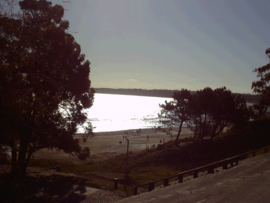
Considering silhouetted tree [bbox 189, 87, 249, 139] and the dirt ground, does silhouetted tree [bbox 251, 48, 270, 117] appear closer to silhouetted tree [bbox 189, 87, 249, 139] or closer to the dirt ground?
silhouetted tree [bbox 189, 87, 249, 139]

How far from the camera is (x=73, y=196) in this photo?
13688 mm

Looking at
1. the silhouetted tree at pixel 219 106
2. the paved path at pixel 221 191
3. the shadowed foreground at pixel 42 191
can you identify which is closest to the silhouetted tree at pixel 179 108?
the silhouetted tree at pixel 219 106

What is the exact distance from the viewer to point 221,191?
7902mm

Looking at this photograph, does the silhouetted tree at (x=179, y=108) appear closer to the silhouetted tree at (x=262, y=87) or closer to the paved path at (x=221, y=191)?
the silhouetted tree at (x=262, y=87)

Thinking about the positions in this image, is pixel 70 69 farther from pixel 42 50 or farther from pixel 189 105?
pixel 189 105

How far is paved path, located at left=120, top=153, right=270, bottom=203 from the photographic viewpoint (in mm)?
7121

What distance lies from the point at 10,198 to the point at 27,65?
28.9 feet

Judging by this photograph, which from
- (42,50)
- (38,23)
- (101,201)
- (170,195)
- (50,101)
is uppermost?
(38,23)

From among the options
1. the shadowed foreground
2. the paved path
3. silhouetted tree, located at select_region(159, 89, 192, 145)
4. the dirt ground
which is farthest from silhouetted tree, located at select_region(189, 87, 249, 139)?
the paved path

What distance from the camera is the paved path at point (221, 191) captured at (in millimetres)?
7121

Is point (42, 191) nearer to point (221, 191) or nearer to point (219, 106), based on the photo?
point (221, 191)

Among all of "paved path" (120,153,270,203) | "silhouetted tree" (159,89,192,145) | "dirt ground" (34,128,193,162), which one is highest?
"silhouetted tree" (159,89,192,145)

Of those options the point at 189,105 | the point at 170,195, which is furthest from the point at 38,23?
the point at 189,105

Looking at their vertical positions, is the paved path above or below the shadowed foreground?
above
